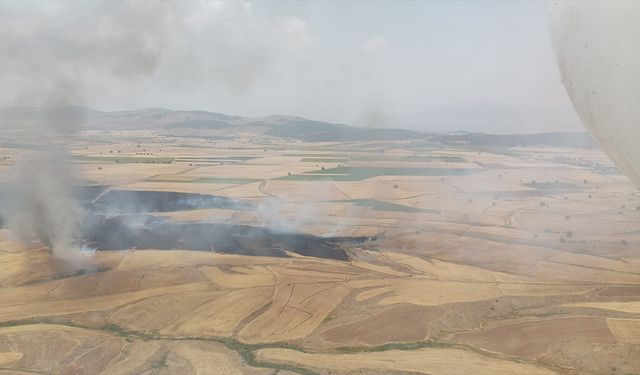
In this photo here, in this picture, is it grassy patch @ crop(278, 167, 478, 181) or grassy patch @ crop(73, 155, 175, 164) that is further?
grassy patch @ crop(73, 155, 175, 164)

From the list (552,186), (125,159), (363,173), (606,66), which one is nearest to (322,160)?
(363,173)

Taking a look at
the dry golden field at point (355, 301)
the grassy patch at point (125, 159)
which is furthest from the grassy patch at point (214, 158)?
the dry golden field at point (355, 301)

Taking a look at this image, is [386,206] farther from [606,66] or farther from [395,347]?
[606,66]

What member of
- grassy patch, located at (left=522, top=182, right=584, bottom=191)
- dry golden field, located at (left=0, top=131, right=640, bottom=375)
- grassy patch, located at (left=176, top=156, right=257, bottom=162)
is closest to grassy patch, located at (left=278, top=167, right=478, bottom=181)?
grassy patch, located at (left=522, top=182, right=584, bottom=191)

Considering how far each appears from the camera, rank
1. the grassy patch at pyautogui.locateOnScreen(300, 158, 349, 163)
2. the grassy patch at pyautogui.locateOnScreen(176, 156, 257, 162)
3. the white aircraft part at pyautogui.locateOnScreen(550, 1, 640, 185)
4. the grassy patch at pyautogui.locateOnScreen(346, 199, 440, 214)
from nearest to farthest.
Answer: the white aircraft part at pyautogui.locateOnScreen(550, 1, 640, 185) < the grassy patch at pyautogui.locateOnScreen(346, 199, 440, 214) < the grassy patch at pyautogui.locateOnScreen(176, 156, 257, 162) < the grassy patch at pyautogui.locateOnScreen(300, 158, 349, 163)

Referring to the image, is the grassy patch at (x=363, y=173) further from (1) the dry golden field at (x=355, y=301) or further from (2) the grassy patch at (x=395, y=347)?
(2) the grassy patch at (x=395, y=347)

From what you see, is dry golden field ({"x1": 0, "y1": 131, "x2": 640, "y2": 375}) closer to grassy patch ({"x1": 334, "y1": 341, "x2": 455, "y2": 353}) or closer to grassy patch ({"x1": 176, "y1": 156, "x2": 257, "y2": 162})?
grassy patch ({"x1": 334, "y1": 341, "x2": 455, "y2": 353})

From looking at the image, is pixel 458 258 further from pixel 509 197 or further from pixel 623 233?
pixel 509 197

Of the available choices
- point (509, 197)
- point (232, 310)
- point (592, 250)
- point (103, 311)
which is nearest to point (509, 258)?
point (592, 250)
